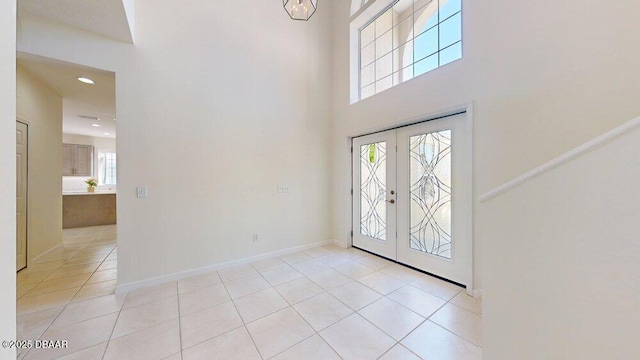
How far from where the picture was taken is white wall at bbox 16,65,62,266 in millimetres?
3176

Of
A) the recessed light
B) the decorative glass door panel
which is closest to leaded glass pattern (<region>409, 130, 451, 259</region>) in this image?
the decorative glass door panel

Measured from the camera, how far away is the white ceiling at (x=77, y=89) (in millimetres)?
2561

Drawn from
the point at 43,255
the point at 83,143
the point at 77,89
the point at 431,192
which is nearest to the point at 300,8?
the point at 431,192

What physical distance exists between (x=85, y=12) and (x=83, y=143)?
7.23m

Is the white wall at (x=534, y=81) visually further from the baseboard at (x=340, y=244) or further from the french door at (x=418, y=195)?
the baseboard at (x=340, y=244)

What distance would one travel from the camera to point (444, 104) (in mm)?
2660

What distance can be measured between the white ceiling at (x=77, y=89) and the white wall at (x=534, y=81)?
4.16 m

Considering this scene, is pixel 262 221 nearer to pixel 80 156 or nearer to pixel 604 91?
pixel 604 91

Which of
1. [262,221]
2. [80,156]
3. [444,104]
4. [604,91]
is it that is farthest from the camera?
[80,156]

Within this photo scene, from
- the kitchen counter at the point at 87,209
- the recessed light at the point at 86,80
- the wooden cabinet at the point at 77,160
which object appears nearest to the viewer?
the recessed light at the point at 86,80

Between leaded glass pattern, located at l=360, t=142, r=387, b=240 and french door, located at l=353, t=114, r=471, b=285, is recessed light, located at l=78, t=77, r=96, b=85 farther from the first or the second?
leaded glass pattern, located at l=360, t=142, r=387, b=240

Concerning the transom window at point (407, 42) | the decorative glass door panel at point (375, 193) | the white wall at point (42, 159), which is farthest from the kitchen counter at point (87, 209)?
the transom window at point (407, 42)

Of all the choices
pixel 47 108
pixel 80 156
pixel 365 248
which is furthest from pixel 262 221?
→ pixel 80 156

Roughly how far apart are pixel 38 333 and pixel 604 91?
4992 millimetres
